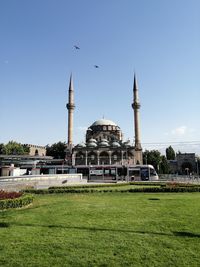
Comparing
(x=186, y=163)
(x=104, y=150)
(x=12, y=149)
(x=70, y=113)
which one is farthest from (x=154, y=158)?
(x=12, y=149)

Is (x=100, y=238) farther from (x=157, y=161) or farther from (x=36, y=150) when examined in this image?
(x=36, y=150)

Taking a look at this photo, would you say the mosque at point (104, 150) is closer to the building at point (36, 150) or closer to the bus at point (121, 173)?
the bus at point (121, 173)

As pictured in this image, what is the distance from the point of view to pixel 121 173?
124 feet

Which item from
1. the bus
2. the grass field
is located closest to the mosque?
the bus

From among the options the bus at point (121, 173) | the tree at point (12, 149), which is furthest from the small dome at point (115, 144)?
the tree at point (12, 149)

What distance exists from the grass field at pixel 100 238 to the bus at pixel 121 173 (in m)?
25.9

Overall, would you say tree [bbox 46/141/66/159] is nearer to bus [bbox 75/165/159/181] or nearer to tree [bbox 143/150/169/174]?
tree [bbox 143/150/169/174]

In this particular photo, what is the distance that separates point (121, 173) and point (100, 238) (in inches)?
1239

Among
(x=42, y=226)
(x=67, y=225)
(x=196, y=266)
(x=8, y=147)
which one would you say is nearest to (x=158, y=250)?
(x=196, y=266)

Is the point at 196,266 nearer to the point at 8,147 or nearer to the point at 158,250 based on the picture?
the point at 158,250

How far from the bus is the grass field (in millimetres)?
25881

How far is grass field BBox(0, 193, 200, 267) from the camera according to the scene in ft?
17.5

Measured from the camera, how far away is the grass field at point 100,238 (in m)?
5.32

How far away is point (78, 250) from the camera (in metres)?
5.82
